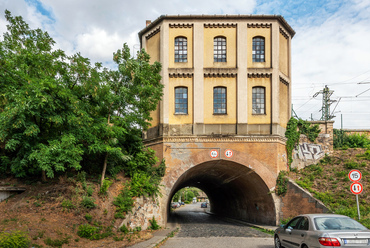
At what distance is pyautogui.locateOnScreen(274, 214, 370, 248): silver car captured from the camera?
290 inches

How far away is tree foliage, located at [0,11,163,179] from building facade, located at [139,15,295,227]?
2.55 metres

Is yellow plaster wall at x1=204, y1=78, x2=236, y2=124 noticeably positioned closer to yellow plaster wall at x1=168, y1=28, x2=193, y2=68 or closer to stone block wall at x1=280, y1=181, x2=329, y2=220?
yellow plaster wall at x1=168, y1=28, x2=193, y2=68

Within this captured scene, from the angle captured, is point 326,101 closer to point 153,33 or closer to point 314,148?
point 314,148

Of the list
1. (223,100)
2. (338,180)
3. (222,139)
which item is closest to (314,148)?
(338,180)

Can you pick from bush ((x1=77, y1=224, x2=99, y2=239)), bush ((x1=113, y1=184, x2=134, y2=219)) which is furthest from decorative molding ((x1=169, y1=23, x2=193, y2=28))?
bush ((x1=77, y1=224, x2=99, y2=239))

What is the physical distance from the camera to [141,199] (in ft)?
55.2

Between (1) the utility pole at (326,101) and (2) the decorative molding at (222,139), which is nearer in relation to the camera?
(2) the decorative molding at (222,139)

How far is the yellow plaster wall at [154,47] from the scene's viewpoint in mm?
21281

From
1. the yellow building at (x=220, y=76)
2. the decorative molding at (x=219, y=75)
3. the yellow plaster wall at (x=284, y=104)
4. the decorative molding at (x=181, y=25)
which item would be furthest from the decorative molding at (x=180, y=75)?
the yellow plaster wall at (x=284, y=104)

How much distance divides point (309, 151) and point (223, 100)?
734cm

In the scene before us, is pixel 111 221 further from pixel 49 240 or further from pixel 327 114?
pixel 327 114

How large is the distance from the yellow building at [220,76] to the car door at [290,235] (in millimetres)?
10085

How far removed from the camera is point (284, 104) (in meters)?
21.3

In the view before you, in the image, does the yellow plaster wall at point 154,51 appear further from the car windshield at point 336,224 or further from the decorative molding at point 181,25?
the car windshield at point 336,224
